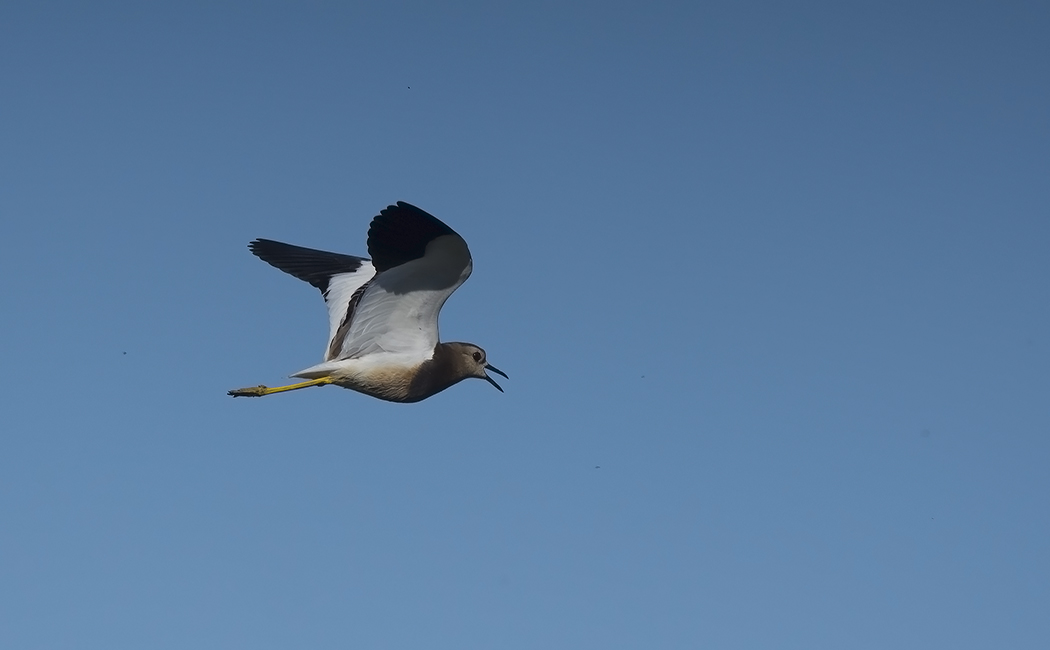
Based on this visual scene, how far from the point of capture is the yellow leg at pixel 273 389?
18375mm

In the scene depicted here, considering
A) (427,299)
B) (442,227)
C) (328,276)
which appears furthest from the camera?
(328,276)

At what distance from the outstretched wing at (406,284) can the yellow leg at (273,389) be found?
57 cm

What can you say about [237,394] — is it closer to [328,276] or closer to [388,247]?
[328,276]

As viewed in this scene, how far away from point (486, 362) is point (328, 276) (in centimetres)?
327

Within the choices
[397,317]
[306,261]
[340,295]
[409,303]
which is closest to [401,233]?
[409,303]

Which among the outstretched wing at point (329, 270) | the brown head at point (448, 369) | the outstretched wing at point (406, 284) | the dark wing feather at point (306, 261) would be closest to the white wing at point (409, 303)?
the outstretched wing at point (406, 284)

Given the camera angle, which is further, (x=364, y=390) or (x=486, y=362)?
(x=486, y=362)

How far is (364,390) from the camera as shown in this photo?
18547 millimetres

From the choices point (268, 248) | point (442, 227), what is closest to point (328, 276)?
point (268, 248)

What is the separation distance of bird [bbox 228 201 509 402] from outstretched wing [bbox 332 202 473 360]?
0.01 m

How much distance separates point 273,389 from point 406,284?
123 inches

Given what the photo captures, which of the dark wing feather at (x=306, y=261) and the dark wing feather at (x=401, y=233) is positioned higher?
the dark wing feather at (x=401, y=233)

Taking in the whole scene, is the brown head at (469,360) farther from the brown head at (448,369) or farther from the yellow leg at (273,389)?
the yellow leg at (273,389)

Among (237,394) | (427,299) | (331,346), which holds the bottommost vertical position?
(237,394)
